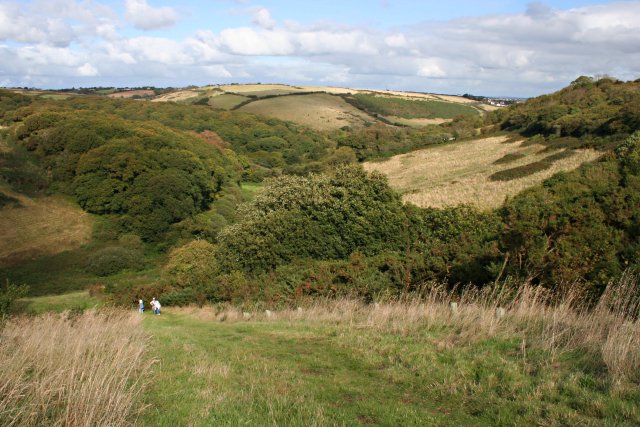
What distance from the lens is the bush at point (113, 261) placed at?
47.7m

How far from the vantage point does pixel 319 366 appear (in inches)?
275

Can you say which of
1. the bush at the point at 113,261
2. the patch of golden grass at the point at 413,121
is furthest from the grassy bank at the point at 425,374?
the patch of golden grass at the point at 413,121

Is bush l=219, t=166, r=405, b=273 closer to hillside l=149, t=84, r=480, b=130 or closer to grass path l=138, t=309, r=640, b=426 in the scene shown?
grass path l=138, t=309, r=640, b=426

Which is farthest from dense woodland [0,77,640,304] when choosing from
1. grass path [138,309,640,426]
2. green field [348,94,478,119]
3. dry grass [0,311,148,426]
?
green field [348,94,478,119]

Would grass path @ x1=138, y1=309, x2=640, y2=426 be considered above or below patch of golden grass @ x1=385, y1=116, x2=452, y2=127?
above

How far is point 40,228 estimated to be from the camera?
2152 inches

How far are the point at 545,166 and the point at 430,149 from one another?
99.9 feet

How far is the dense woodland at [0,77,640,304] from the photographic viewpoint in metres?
11.9

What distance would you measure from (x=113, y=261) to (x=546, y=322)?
4739 centimetres

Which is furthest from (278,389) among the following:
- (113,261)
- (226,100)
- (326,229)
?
(226,100)

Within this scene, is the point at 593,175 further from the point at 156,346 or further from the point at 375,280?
the point at 156,346

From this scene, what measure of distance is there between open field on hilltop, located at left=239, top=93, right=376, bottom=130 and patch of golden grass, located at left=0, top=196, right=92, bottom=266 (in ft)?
340

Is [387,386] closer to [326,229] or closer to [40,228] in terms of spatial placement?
[326,229]

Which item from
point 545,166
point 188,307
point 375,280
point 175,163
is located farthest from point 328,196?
point 175,163
